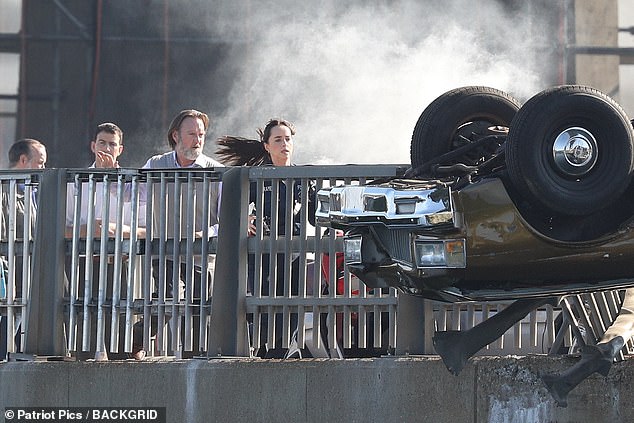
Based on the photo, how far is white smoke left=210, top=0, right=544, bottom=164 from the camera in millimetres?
11547

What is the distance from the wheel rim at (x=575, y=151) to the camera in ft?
20.9

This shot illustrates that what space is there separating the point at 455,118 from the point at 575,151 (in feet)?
2.40

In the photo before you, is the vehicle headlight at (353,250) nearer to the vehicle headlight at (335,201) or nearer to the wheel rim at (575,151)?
the vehicle headlight at (335,201)

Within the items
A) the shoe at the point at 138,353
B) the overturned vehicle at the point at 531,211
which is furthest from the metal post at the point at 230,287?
the overturned vehicle at the point at 531,211

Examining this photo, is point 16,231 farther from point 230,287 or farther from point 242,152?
point 242,152

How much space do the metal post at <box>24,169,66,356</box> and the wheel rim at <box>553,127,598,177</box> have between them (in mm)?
2655

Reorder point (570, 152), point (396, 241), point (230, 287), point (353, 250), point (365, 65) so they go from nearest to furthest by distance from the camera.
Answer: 1. point (570, 152)
2. point (396, 241)
3. point (353, 250)
4. point (230, 287)
5. point (365, 65)

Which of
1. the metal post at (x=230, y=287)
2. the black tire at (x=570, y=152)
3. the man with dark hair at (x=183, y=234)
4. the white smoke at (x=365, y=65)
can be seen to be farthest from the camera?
the white smoke at (x=365, y=65)

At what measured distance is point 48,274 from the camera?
7.71 m

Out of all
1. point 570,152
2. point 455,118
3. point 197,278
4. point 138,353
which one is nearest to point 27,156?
point 138,353

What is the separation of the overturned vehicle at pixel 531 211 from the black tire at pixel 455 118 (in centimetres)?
39

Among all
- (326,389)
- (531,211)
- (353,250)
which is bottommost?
(326,389)

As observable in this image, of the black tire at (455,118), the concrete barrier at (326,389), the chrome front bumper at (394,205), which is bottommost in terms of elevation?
the concrete barrier at (326,389)

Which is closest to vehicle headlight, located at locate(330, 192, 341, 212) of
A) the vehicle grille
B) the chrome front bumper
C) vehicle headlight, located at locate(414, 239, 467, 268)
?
the chrome front bumper
